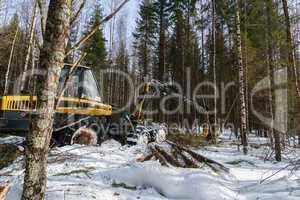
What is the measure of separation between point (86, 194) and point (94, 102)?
4180 mm

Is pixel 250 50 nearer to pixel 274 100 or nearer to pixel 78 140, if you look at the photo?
pixel 274 100

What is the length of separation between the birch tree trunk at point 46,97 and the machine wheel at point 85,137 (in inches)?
227

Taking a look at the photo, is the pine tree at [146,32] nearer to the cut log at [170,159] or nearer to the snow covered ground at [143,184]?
the cut log at [170,159]

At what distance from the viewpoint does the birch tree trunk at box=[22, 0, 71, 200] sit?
1.49m

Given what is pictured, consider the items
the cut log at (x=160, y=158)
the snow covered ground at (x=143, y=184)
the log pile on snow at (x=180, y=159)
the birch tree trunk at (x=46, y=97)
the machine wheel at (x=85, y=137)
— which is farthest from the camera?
the machine wheel at (x=85, y=137)

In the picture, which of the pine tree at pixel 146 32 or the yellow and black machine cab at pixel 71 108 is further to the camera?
the pine tree at pixel 146 32

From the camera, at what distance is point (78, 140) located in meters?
7.35

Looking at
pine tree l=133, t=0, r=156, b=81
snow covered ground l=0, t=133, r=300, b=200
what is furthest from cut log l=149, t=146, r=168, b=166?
pine tree l=133, t=0, r=156, b=81

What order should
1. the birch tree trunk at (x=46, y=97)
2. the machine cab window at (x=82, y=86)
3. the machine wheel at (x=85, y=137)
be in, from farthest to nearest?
the machine wheel at (x=85, y=137) → the machine cab window at (x=82, y=86) → the birch tree trunk at (x=46, y=97)

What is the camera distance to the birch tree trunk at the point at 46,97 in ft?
Answer: 4.87

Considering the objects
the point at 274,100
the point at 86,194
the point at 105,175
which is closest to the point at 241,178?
the point at 105,175

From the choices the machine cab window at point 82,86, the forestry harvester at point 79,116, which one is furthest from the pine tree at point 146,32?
the machine cab window at point 82,86

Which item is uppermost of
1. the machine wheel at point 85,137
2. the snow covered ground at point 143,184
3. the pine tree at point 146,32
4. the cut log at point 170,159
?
the pine tree at point 146,32

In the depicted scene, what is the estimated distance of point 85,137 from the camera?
24.5 ft
